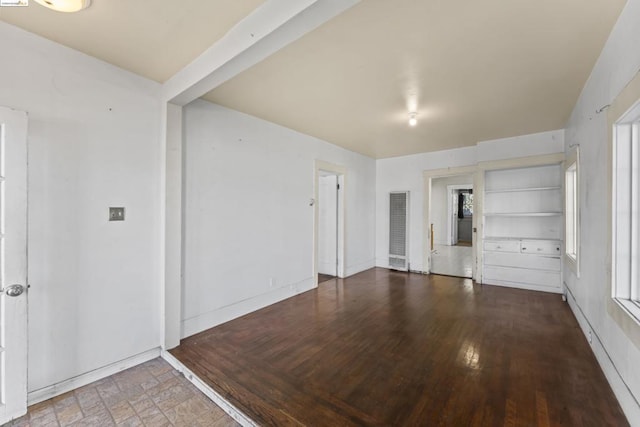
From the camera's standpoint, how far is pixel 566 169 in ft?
12.8

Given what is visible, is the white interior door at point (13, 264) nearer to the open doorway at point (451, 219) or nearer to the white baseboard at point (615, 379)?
the white baseboard at point (615, 379)

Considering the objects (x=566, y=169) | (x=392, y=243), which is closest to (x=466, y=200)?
(x=392, y=243)

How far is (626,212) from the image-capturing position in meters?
1.92

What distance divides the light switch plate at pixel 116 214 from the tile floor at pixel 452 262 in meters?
5.71

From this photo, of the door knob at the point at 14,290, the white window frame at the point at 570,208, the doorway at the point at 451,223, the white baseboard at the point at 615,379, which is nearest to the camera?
the white baseboard at the point at 615,379

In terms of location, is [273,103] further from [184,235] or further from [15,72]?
[15,72]

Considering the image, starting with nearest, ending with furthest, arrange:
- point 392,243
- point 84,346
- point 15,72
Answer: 1. point 15,72
2. point 84,346
3. point 392,243

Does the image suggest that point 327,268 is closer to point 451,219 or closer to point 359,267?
point 359,267

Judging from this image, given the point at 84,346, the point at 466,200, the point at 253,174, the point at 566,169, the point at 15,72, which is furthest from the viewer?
the point at 466,200

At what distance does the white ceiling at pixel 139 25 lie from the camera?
1.67 m

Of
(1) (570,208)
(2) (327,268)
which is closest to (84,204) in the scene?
(2) (327,268)

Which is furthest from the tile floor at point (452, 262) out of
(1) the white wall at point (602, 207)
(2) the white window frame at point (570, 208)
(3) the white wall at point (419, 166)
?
(1) the white wall at point (602, 207)

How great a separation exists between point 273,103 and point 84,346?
2.93 m

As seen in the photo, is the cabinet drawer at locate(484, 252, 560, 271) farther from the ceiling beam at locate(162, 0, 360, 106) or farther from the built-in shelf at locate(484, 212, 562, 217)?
the ceiling beam at locate(162, 0, 360, 106)
